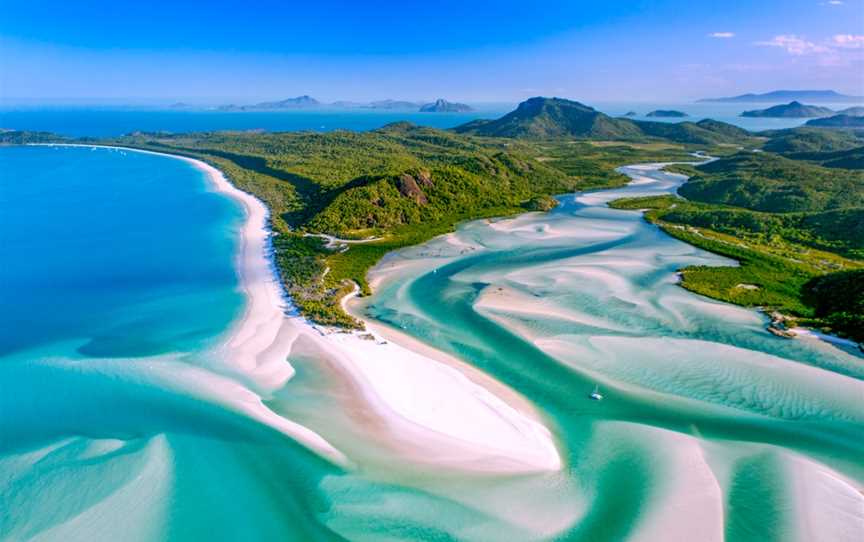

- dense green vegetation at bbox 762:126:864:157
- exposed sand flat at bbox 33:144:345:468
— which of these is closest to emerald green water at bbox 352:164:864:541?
exposed sand flat at bbox 33:144:345:468

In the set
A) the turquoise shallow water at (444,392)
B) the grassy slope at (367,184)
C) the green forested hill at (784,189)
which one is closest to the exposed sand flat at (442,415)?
the turquoise shallow water at (444,392)

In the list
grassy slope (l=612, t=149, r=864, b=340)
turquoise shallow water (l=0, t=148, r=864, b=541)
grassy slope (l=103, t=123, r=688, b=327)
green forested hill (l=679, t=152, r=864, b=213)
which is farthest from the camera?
green forested hill (l=679, t=152, r=864, b=213)

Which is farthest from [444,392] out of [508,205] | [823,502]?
[508,205]

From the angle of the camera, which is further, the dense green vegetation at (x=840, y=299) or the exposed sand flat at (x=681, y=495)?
the dense green vegetation at (x=840, y=299)

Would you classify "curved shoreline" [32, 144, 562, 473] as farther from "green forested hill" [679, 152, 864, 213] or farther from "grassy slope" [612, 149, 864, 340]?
"green forested hill" [679, 152, 864, 213]

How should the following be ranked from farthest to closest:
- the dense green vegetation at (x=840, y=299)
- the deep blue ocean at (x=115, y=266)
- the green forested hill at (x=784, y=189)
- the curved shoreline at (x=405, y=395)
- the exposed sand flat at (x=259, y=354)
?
the green forested hill at (x=784, y=189), the deep blue ocean at (x=115, y=266), the dense green vegetation at (x=840, y=299), the exposed sand flat at (x=259, y=354), the curved shoreline at (x=405, y=395)

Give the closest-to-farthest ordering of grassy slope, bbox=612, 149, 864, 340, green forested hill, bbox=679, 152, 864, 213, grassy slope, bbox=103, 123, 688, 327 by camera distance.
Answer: grassy slope, bbox=612, 149, 864, 340 < grassy slope, bbox=103, 123, 688, 327 < green forested hill, bbox=679, 152, 864, 213

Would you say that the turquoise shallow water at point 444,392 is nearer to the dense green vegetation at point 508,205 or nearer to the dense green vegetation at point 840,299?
the dense green vegetation at point 840,299

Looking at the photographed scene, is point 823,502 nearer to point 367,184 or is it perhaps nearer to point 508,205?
point 367,184
